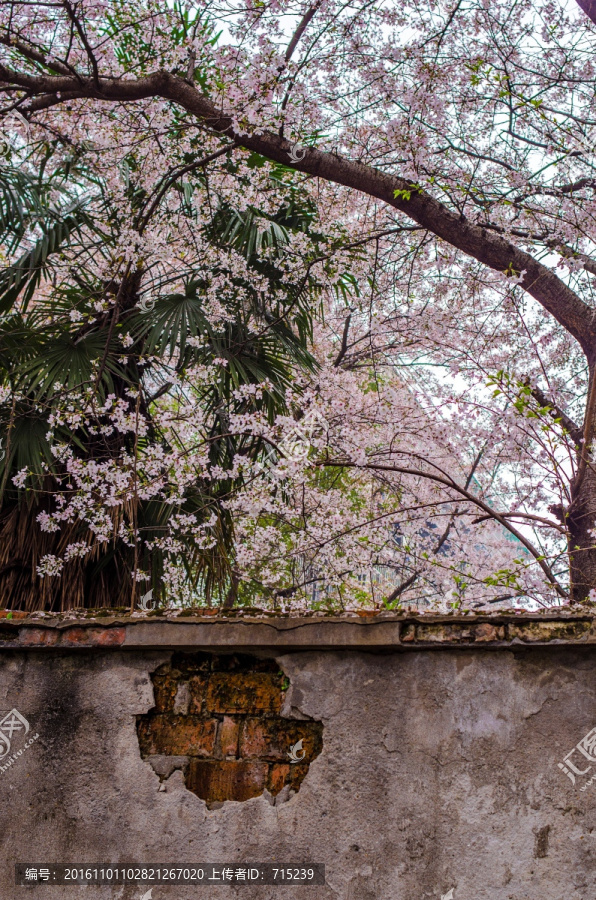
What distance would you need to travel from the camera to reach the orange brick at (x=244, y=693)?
2.54 m

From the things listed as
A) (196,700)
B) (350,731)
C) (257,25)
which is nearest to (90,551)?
(196,700)

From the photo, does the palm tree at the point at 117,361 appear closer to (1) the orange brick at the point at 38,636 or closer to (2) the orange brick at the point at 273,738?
(1) the orange brick at the point at 38,636

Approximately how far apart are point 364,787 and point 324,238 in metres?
5.16

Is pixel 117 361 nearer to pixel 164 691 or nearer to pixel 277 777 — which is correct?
pixel 164 691

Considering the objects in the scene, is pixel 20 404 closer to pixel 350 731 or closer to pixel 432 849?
pixel 350 731

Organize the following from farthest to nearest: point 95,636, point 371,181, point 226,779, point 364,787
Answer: point 371,181, point 95,636, point 226,779, point 364,787

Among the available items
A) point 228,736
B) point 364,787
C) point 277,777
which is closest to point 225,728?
point 228,736

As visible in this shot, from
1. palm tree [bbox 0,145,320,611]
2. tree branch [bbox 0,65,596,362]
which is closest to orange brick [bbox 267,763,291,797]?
palm tree [bbox 0,145,320,611]

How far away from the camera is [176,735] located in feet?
8.35

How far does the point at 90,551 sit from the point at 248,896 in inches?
124

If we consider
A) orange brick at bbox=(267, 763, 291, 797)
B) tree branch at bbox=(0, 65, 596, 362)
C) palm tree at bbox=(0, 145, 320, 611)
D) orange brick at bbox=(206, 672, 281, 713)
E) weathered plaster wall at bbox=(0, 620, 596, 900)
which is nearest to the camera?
weathered plaster wall at bbox=(0, 620, 596, 900)

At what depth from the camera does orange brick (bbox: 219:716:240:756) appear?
99.2 inches

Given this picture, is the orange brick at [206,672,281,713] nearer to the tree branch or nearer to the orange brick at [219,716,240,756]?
the orange brick at [219,716,240,756]

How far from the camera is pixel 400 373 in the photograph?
393 inches
